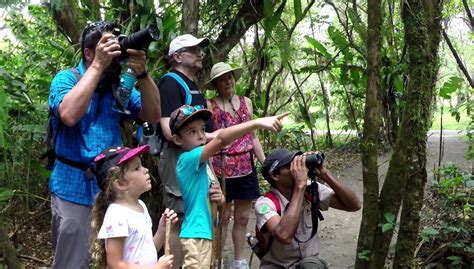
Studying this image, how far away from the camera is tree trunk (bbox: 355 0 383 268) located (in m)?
3.22

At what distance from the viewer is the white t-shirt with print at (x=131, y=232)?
2.08 meters

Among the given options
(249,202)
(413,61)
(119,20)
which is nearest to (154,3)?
(119,20)

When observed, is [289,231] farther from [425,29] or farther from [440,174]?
[440,174]

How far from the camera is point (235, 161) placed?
3877 mm

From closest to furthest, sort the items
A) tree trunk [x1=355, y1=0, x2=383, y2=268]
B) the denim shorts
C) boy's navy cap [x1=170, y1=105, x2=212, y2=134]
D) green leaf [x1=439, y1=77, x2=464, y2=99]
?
boy's navy cap [x1=170, y1=105, x2=212, y2=134]
tree trunk [x1=355, y1=0, x2=383, y2=268]
the denim shorts
green leaf [x1=439, y1=77, x2=464, y2=99]

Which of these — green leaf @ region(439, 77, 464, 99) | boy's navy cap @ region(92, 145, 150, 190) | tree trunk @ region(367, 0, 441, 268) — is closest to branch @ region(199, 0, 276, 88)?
tree trunk @ region(367, 0, 441, 268)

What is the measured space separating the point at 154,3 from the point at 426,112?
2434mm

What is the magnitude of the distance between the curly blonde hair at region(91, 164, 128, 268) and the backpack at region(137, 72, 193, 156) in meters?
0.62

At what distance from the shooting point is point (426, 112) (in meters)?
3.02

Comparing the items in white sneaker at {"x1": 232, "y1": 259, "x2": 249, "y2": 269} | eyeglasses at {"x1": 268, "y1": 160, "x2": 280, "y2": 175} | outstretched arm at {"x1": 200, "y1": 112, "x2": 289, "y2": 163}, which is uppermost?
outstretched arm at {"x1": 200, "y1": 112, "x2": 289, "y2": 163}

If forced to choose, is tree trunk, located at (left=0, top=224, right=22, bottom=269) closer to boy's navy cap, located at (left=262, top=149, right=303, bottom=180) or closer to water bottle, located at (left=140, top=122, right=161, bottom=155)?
water bottle, located at (left=140, top=122, right=161, bottom=155)

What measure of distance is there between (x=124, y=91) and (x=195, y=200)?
2.60ft

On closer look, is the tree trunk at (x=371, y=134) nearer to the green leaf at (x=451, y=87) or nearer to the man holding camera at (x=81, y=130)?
the man holding camera at (x=81, y=130)

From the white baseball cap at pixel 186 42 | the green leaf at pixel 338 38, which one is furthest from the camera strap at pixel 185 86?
the green leaf at pixel 338 38
